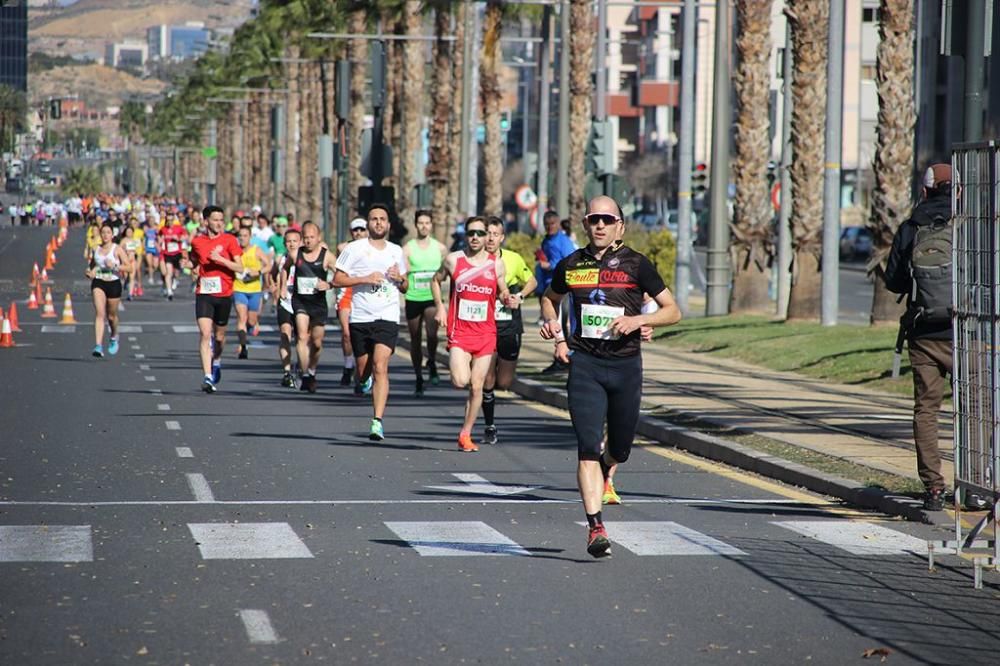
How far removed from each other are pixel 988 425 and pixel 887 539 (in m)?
1.31

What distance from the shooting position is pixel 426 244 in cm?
2108

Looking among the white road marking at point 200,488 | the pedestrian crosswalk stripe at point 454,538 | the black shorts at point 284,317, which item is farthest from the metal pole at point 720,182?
the pedestrian crosswalk stripe at point 454,538

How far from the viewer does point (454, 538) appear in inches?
423

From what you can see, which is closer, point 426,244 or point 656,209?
point 426,244

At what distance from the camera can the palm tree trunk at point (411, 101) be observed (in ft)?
159

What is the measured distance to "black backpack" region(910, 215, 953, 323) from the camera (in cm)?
1165

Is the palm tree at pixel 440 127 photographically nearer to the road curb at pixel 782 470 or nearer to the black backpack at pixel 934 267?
the road curb at pixel 782 470

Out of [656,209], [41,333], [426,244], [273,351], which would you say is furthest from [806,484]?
[656,209]

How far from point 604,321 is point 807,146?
63.1 feet

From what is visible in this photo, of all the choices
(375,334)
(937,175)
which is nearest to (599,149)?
(375,334)

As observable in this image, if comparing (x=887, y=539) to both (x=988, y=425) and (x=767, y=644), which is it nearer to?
(x=988, y=425)

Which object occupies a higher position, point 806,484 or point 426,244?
point 426,244

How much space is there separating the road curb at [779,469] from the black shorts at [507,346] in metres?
1.59

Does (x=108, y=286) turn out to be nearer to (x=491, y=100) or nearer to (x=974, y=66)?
(x=974, y=66)
